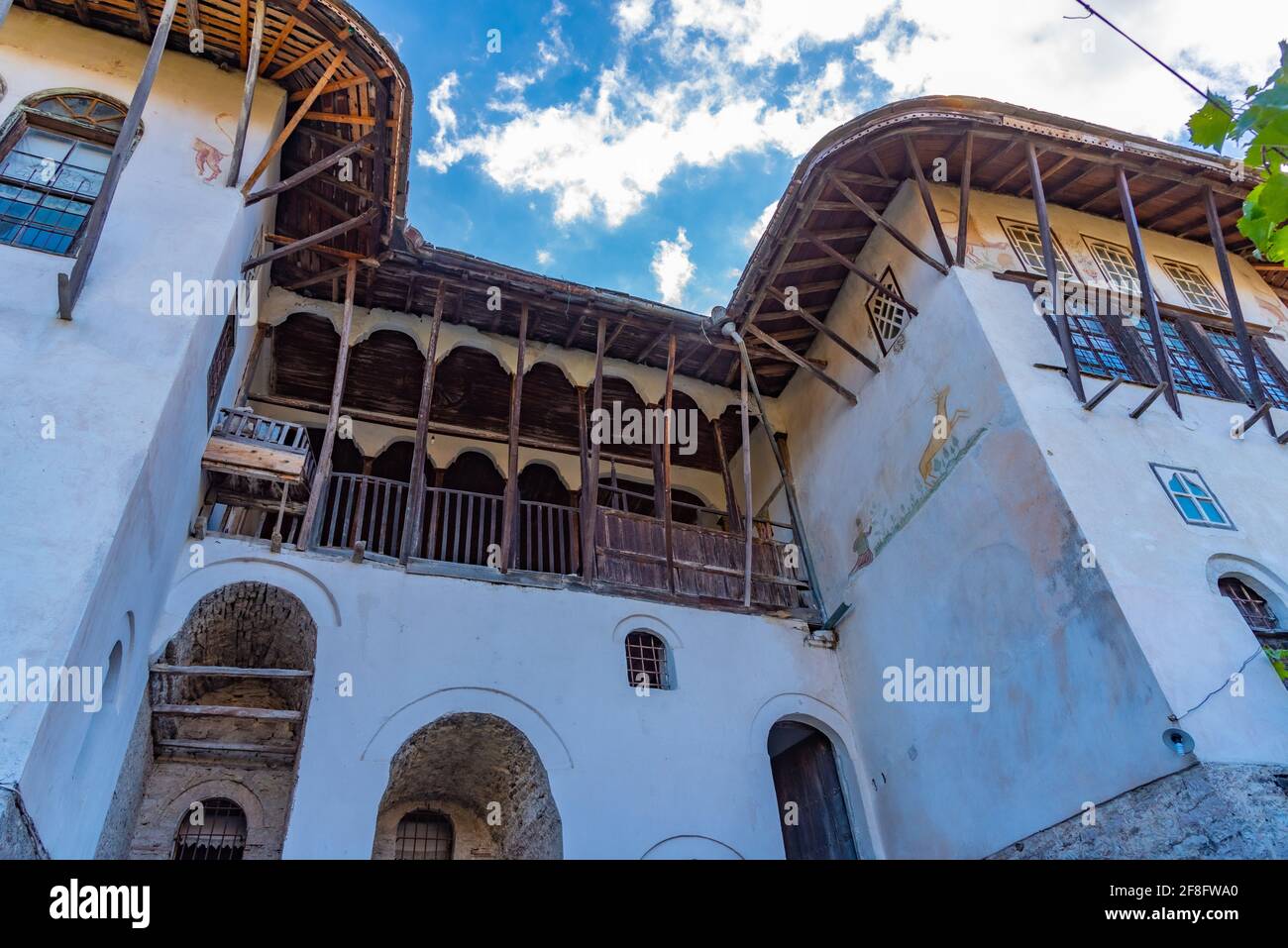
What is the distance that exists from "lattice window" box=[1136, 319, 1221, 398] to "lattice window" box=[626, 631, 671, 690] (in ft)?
19.6

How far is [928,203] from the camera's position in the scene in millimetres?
9102

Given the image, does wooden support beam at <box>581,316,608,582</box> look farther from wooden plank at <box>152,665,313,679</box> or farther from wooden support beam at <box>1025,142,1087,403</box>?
wooden support beam at <box>1025,142,1087,403</box>

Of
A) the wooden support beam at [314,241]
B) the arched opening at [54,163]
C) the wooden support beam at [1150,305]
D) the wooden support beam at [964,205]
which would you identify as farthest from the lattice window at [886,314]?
the arched opening at [54,163]

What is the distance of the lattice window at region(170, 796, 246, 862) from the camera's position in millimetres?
8258

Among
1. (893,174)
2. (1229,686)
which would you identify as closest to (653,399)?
(893,174)

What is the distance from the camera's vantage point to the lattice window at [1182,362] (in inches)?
344

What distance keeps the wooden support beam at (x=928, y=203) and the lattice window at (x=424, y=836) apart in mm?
8253

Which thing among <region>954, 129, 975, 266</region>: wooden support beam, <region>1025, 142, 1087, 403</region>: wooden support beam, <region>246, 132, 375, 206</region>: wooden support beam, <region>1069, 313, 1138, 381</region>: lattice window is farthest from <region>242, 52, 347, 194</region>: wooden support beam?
<region>1069, 313, 1138, 381</region>: lattice window

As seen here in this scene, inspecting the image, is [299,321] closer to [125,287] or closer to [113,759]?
[125,287]

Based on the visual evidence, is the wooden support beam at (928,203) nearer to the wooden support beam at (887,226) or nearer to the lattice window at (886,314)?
the wooden support beam at (887,226)

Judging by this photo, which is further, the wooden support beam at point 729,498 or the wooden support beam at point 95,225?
the wooden support beam at point 729,498

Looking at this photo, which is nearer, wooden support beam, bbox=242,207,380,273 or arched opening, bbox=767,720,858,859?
wooden support beam, bbox=242,207,380,273

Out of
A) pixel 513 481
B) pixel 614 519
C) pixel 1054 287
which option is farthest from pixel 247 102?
pixel 1054 287

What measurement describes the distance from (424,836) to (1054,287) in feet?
28.9
